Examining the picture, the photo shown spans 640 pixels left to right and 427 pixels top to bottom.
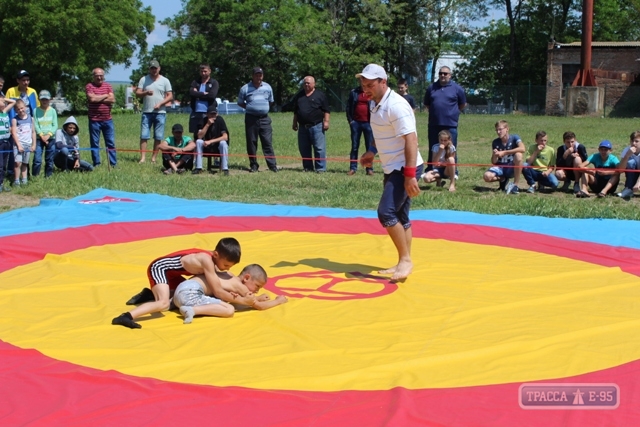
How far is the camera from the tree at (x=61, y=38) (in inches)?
1564

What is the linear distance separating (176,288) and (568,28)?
48.7 m

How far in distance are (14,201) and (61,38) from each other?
108 feet

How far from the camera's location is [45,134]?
12789 mm

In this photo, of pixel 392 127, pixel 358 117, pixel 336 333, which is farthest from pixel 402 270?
pixel 358 117

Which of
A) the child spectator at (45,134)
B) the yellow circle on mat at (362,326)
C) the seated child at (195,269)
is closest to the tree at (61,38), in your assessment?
the child spectator at (45,134)

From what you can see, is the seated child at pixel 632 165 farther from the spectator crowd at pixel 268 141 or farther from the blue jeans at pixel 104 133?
the blue jeans at pixel 104 133

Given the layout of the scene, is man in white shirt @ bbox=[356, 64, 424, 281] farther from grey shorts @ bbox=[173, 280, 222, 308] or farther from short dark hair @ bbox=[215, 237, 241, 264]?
grey shorts @ bbox=[173, 280, 222, 308]

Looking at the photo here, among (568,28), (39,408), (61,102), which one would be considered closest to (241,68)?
(61,102)

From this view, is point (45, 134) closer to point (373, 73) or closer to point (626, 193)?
point (373, 73)

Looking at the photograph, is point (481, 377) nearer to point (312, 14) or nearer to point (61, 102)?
point (312, 14)

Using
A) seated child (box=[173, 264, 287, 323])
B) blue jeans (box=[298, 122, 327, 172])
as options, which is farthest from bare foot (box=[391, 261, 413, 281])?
blue jeans (box=[298, 122, 327, 172])

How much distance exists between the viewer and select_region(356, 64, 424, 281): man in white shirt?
605cm

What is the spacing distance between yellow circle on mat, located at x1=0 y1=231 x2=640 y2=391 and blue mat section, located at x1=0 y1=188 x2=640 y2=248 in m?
1.24

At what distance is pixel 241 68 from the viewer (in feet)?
157
